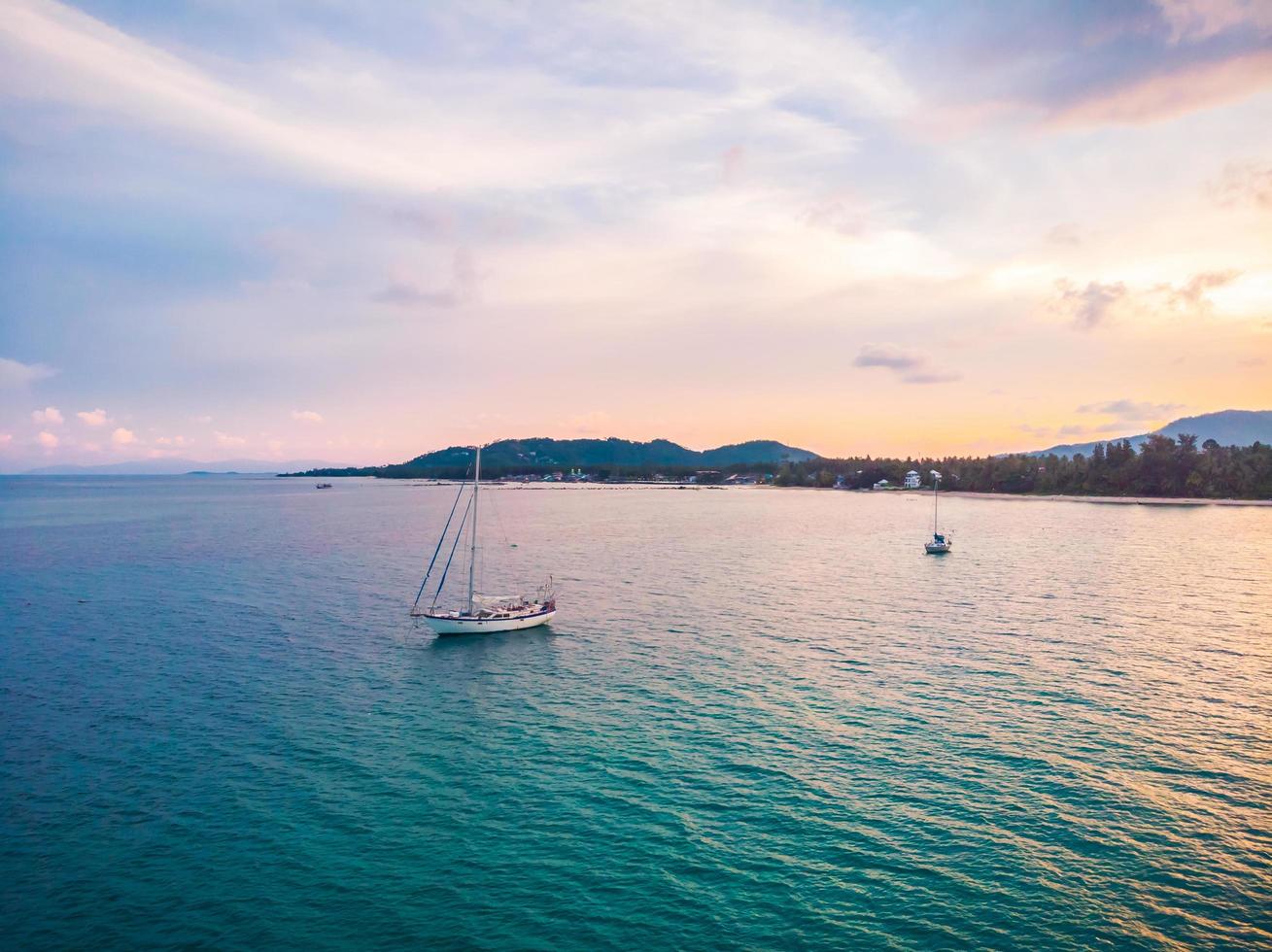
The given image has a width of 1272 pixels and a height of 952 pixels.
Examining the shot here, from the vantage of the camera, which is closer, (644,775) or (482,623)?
(644,775)

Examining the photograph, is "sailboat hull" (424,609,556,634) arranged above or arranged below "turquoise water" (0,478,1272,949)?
above

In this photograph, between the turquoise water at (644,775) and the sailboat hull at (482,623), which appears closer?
the turquoise water at (644,775)

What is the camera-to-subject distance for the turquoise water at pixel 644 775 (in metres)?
27.5

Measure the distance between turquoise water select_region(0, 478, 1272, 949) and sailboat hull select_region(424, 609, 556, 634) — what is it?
1291mm

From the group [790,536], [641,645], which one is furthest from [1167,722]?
[790,536]

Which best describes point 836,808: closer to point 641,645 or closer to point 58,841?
point 641,645

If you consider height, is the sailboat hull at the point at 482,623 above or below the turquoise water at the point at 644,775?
above

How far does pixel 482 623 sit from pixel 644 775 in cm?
3734

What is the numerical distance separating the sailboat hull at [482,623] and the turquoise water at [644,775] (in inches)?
50.8

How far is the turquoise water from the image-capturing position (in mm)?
27531

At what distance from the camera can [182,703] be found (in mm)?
50500

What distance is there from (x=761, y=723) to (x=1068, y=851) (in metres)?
18.6

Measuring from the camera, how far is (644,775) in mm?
39000

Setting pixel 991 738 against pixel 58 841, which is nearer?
pixel 58 841
